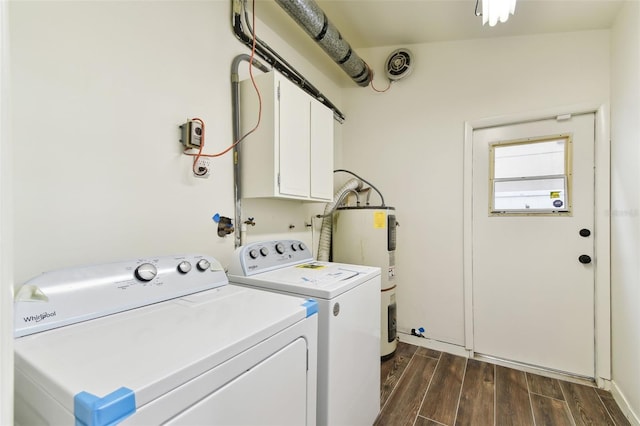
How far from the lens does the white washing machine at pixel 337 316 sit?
1.10m

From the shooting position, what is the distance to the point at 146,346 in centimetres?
63

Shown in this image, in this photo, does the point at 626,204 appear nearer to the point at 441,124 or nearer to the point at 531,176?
the point at 531,176

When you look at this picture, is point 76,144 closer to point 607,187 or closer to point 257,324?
point 257,324

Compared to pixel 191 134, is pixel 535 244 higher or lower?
lower

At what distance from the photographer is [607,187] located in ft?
6.18

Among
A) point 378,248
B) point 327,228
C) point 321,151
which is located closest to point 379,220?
point 378,248

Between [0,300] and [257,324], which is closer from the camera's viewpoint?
[0,300]

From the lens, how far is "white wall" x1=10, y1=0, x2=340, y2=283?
90 centimetres

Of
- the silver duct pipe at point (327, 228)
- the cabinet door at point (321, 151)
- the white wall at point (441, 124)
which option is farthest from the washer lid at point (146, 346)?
the white wall at point (441, 124)

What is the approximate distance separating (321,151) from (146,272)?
1381mm

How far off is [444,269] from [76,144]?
258 centimetres

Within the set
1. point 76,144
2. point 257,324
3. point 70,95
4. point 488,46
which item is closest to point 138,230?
point 76,144

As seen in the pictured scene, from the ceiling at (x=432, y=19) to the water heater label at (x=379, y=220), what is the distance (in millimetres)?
1500

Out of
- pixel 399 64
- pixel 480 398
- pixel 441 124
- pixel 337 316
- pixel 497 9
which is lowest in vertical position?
pixel 480 398
